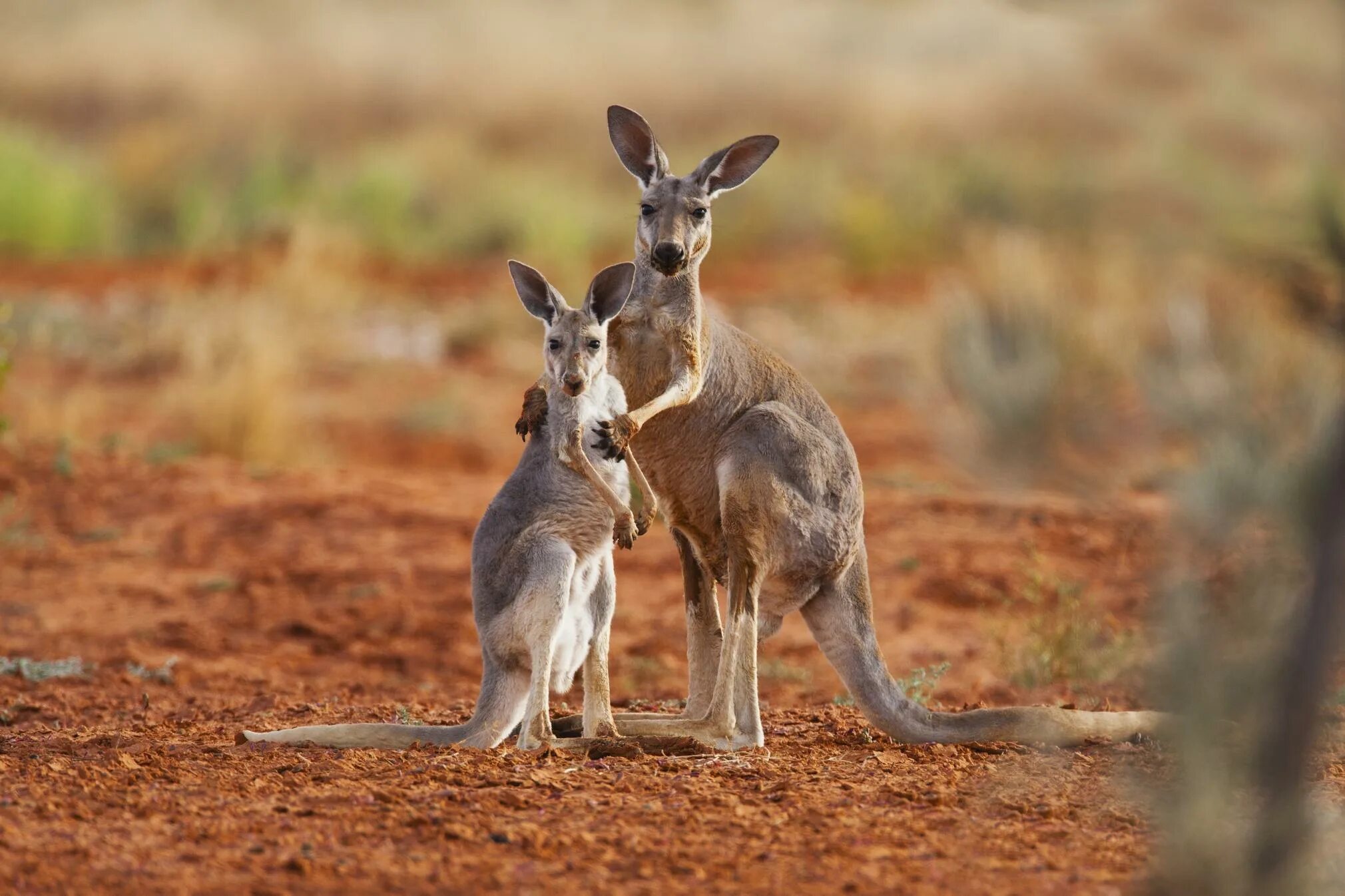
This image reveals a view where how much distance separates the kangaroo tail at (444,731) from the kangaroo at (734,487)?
37 cm

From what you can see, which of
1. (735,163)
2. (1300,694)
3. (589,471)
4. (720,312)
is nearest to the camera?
(1300,694)

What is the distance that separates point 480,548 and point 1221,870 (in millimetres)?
2829

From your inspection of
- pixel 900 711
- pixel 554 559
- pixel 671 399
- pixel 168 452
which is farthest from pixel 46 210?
pixel 900 711

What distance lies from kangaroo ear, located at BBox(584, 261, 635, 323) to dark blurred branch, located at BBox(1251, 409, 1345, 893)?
2.77 m

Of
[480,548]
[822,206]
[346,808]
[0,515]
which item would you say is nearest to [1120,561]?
[480,548]

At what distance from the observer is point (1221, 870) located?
329cm

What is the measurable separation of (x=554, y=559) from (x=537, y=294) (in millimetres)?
1062

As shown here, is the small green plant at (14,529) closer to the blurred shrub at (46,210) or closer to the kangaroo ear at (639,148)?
the kangaroo ear at (639,148)

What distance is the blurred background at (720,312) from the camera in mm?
8062

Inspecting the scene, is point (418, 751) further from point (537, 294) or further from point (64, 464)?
point (64, 464)

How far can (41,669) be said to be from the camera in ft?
23.0

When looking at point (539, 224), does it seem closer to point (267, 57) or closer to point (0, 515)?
point (0, 515)

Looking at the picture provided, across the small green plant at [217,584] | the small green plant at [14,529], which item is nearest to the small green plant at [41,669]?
the small green plant at [217,584]

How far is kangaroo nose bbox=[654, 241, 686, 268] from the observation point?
5.55m
